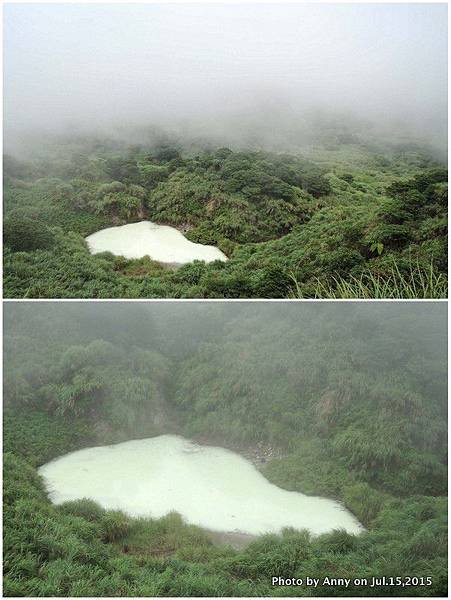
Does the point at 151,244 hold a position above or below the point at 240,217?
below

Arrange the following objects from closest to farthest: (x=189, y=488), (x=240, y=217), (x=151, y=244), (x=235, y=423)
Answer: (x=189, y=488)
(x=151, y=244)
(x=240, y=217)
(x=235, y=423)

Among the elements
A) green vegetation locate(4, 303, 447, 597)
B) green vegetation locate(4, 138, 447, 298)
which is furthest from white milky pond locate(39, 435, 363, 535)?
green vegetation locate(4, 138, 447, 298)

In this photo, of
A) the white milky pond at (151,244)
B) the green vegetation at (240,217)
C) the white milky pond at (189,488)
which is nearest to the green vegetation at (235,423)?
the white milky pond at (189,488)

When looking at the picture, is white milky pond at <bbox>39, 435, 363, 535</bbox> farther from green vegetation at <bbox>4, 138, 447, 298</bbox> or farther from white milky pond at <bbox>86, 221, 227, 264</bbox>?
white milky pond at <bbox>86, 221, 227, 264</bbox>

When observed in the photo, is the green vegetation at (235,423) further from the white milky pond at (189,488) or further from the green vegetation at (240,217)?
the green vegetation at (240,217)

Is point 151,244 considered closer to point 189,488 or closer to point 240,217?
point 240,217

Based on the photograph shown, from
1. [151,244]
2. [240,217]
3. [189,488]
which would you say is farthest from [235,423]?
[240,217]

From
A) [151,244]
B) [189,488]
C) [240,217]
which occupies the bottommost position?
[189,488]
